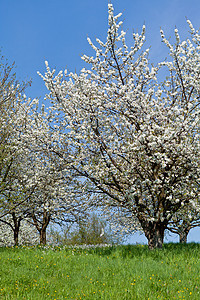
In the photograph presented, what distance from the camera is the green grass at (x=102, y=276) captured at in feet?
23.2

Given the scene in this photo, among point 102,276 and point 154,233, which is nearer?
point 102,276

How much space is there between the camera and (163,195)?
37.3 feet

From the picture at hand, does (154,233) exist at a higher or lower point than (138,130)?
lower

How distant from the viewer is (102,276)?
27.5 ft

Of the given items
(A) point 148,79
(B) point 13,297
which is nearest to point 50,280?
(B) point 13,297

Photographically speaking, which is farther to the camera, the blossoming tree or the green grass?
Answer: the blossoming tree

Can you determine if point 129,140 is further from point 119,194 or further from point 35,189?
point 35,189

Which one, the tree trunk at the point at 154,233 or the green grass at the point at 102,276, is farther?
the tree trunk at the point at 154,233

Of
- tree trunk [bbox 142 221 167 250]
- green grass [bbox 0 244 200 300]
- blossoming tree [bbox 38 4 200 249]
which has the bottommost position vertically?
green grass [bbox 0 244 200 300]

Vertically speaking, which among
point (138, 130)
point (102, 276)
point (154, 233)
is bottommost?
point (102, 276)

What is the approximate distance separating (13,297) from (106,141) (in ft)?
22.3

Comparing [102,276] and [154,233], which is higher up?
[154,233]

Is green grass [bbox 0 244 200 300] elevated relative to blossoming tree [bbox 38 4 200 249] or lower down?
lower down

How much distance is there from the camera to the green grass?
23.2 ft
